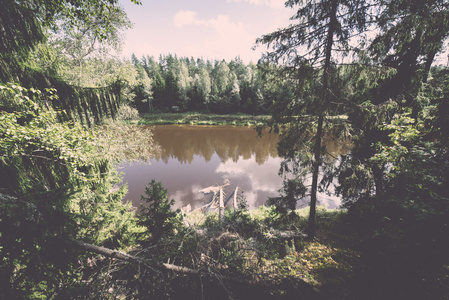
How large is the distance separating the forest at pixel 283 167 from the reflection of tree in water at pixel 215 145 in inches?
496

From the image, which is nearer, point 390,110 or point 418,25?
point 418,25

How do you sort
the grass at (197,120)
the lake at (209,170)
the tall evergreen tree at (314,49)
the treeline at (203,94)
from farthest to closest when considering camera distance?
1. the treeline at (203,94)
2. the grass at (197,120)
3. the lake at (209,170)
4. the tall evergreen tree at (314,49)

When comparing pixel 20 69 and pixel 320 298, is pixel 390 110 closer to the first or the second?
pixel 320 298

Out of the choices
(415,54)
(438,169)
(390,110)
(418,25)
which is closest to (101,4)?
(418,25)

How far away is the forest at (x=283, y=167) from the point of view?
2.01m

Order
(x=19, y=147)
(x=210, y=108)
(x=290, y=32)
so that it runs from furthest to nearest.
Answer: (x=210, y=108) < (x=290, y=32) < (x=19, y=147)

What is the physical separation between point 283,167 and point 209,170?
12.3m

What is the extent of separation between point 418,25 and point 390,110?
2502mm

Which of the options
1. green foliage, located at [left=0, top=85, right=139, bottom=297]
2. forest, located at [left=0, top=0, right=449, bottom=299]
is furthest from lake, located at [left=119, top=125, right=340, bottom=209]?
green foliage, located at [left=0, top=85, right=139, bottom=297]

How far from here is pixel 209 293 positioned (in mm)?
2477

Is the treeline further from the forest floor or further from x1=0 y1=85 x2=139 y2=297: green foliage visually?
x1=0 y1=85 x2=139 y2=297: green foliage

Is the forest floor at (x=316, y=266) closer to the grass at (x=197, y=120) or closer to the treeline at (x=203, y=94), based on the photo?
the grass at (x=197, y=120)

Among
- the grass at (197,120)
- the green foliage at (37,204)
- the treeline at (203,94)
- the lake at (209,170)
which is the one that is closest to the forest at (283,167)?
the green foliage at (37,204)

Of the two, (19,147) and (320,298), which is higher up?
(19,147)
